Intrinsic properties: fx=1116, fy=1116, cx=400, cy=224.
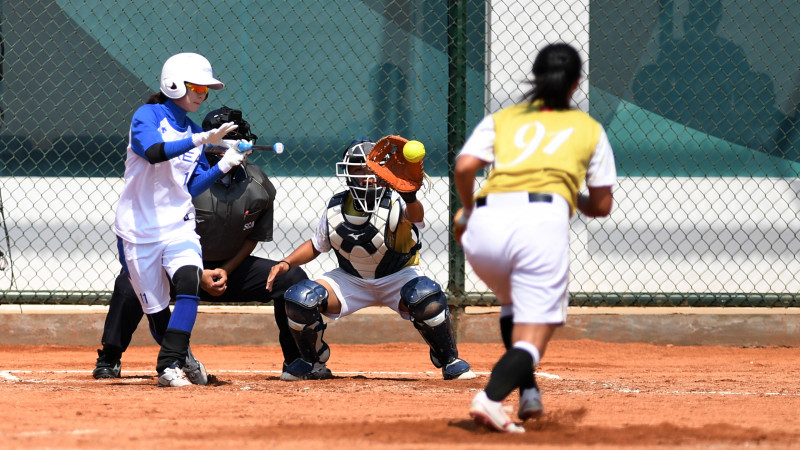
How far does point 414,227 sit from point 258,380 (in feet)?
3.92

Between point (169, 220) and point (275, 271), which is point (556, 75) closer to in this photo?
point (169, 220)

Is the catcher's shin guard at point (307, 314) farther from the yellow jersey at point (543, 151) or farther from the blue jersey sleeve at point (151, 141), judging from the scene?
the yellow jersey at point (543, 151)

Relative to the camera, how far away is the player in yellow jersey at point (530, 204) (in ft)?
12.8

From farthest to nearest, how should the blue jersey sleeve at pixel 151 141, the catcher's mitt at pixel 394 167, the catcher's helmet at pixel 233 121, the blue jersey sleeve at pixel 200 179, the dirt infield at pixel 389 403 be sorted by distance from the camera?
1. the catcher's helmet at pixel 233 121
2. the catcher's mitt at pixel 394 167
3. the blue jersey sleeve at pixel 200 179
4. the blue jersey sleeve at pixel 151 141
5. the dirt infield at pixel 389 403

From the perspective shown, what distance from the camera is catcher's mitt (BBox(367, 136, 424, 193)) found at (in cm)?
580

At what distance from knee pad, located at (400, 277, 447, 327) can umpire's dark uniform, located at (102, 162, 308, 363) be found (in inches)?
28.5

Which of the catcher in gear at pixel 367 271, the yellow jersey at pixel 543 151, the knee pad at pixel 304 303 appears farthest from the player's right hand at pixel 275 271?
the yellow jersey at pixel 543 151

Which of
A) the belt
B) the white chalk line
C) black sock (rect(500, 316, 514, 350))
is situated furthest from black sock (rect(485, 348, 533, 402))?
the white chalk line

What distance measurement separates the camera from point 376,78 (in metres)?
8.45

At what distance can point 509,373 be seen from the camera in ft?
12.6

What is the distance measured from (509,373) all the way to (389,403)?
1162mm

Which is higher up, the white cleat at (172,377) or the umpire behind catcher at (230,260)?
the umpire behind catcher at (230,260)

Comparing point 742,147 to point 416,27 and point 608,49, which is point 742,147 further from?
point 416,27

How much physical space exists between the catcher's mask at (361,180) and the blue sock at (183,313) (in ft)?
3.44
